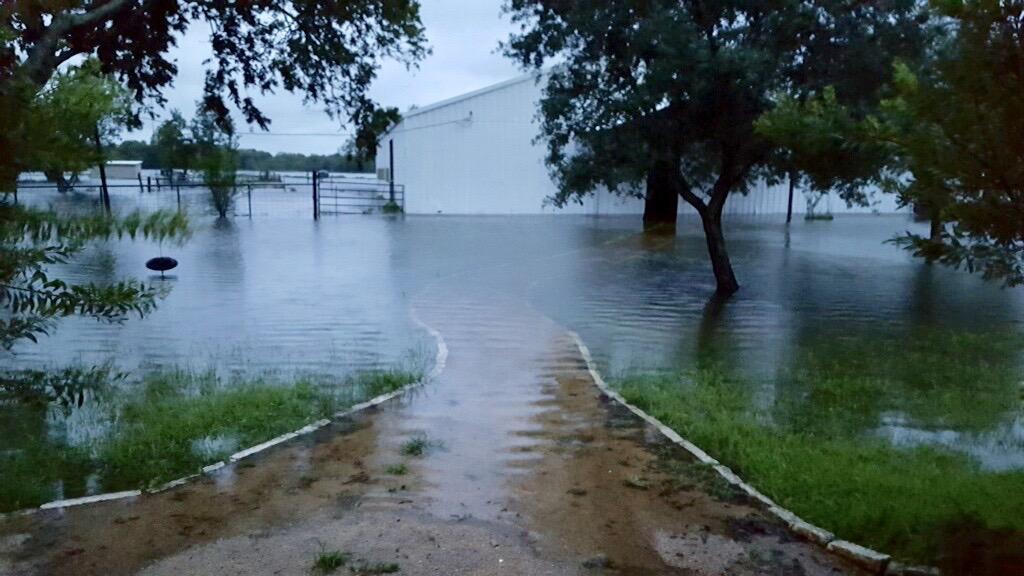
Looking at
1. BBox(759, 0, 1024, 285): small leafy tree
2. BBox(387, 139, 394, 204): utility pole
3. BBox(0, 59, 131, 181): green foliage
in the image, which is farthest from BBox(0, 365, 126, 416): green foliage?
BBox(387, 139, 394, 204): utility pole

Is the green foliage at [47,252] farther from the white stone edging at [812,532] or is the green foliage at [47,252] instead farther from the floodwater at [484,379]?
the white stone edging at [812,532]

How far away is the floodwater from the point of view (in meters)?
4.35

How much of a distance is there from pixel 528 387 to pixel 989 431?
3.72m

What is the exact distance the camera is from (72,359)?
9.21 metres

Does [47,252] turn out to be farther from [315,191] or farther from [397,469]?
[315,191]

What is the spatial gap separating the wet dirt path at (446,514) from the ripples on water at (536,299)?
1.57 meters

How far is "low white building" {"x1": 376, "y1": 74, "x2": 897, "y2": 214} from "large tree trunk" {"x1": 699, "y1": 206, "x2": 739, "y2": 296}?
18.1m

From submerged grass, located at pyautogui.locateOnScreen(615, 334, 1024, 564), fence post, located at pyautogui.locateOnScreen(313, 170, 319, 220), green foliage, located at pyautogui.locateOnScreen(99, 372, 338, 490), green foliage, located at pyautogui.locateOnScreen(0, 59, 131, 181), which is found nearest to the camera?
green foliage, located at pyautogui.locateOnScreen(0, 59, 131, 181)

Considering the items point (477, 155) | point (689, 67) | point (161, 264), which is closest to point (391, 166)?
point (477, 155)

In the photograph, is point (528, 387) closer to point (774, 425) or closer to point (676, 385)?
point (676, 385)

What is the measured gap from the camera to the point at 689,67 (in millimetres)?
12461

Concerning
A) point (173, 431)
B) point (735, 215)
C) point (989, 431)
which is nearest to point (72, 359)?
point (173, 431)

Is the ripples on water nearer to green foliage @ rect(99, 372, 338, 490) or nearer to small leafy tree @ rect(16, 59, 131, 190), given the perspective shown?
small leafy tree @ rect(16, 59, 131, 190)

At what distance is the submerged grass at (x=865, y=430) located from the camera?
179 inches
